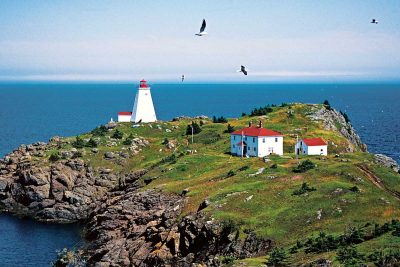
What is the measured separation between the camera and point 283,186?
74312mm

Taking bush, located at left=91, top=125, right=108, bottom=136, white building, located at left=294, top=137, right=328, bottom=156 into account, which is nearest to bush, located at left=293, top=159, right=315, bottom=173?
white building, located at left=294, top=137, right=328, bottom=156

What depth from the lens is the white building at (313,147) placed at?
9769 cm

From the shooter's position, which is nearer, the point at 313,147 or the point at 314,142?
the point at 313,147

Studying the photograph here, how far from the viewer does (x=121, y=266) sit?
69.1m

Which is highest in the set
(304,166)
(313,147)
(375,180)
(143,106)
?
(143,106)

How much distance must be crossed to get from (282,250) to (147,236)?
22734 mm

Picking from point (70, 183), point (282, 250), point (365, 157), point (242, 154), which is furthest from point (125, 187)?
point (282, 250)

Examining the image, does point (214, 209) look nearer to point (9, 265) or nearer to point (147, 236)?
point (147, 236)

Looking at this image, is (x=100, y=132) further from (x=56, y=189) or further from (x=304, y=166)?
(x=304, y=166)

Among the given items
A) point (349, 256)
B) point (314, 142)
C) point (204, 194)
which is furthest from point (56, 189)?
point (349, 256)

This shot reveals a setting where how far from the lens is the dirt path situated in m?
70.8

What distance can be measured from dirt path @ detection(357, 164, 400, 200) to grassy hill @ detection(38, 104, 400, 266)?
0.68 ft

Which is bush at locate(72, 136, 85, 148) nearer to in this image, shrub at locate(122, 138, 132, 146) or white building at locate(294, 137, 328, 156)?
shrub at locate(122, 138, 132, 146)

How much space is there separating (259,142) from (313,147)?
897 centimetres
